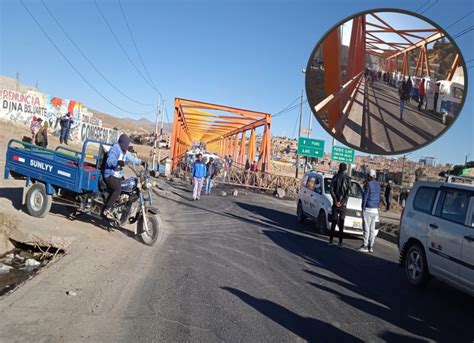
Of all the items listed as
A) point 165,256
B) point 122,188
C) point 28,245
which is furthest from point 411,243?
point 28,245

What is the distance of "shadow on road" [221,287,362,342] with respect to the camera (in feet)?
13.9

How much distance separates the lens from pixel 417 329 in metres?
4.68

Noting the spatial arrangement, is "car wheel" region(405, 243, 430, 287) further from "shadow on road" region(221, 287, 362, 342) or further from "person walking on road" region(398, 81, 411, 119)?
"person walking on road" region(398, 81, 411, 119)

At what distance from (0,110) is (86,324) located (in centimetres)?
3295

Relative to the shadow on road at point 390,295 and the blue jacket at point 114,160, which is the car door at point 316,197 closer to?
the shadow on road at point 390,295

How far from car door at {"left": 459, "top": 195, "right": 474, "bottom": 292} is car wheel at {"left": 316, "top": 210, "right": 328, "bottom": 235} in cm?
601

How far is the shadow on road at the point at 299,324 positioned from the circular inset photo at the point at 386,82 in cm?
195

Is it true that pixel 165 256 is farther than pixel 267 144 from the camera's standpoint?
No

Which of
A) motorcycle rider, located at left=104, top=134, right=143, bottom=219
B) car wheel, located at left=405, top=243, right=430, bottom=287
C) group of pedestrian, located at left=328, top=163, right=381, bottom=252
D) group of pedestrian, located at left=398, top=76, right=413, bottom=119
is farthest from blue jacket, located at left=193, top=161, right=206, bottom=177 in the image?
group of pedestrian, located at left=398, top=76, right=413, bottom=119

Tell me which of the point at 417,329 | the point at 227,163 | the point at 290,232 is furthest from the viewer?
the point at 227,163

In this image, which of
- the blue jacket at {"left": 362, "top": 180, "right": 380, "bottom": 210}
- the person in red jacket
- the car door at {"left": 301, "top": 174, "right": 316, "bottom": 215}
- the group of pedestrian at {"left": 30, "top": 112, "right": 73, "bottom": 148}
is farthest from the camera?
the group of pedestrian at {"left": 30, "top": 112, "right": 73, "bottom": 148}

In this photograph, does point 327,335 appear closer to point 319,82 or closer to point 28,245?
point 319,82

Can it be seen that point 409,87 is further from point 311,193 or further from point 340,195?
point 311,193

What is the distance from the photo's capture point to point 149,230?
8.02 m
